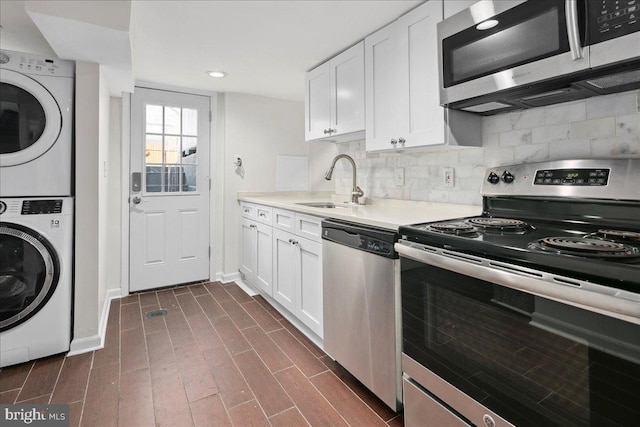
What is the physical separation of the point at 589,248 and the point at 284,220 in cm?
193

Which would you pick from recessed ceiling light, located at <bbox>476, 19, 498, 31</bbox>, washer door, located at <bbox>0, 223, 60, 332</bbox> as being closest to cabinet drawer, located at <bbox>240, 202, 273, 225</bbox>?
washer door, located at <bbox>0, 223, 60, 332</bbox>

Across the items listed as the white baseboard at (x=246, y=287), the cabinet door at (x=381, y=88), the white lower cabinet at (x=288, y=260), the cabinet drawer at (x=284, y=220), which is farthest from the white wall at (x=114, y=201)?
the cabinet door at (x=381, y=88)

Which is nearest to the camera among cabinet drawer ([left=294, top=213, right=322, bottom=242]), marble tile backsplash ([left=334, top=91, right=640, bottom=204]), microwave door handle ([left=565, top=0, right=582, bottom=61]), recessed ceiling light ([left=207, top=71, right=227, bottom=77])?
microwave door handle ([left=565, top=0, right=582, bottom=61])

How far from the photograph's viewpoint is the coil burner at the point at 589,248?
0.85 metres

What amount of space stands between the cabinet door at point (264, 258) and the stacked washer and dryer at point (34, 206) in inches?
54.2

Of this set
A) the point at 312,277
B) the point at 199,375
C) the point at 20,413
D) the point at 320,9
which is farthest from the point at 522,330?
the point at 20,413

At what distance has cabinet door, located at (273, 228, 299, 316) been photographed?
240cm

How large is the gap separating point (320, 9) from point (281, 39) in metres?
0.47

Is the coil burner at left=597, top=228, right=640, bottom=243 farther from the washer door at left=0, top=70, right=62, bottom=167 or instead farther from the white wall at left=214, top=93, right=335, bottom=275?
the white wall at left=214, top=93, right=335, bottom=275

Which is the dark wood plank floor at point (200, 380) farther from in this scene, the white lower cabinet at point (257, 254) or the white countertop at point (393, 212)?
the white countertop at point (393, 212)

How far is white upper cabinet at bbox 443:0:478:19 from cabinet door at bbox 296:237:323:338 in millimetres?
1436

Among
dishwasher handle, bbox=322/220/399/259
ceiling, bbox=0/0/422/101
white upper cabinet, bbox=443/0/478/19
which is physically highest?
ceiling, bbox=0/0/422/101

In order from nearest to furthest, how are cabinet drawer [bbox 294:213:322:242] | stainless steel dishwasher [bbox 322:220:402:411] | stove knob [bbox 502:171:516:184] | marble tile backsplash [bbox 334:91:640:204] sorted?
marble tile backsplash [bbox 334:91:640:204], stainless steel dishwasher [bbox 322:220:402:411], stove knob [bbox 502:171:516:184], cabinet drawer [bbox 294:213:322:242]

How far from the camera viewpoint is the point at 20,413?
156 centimetres
